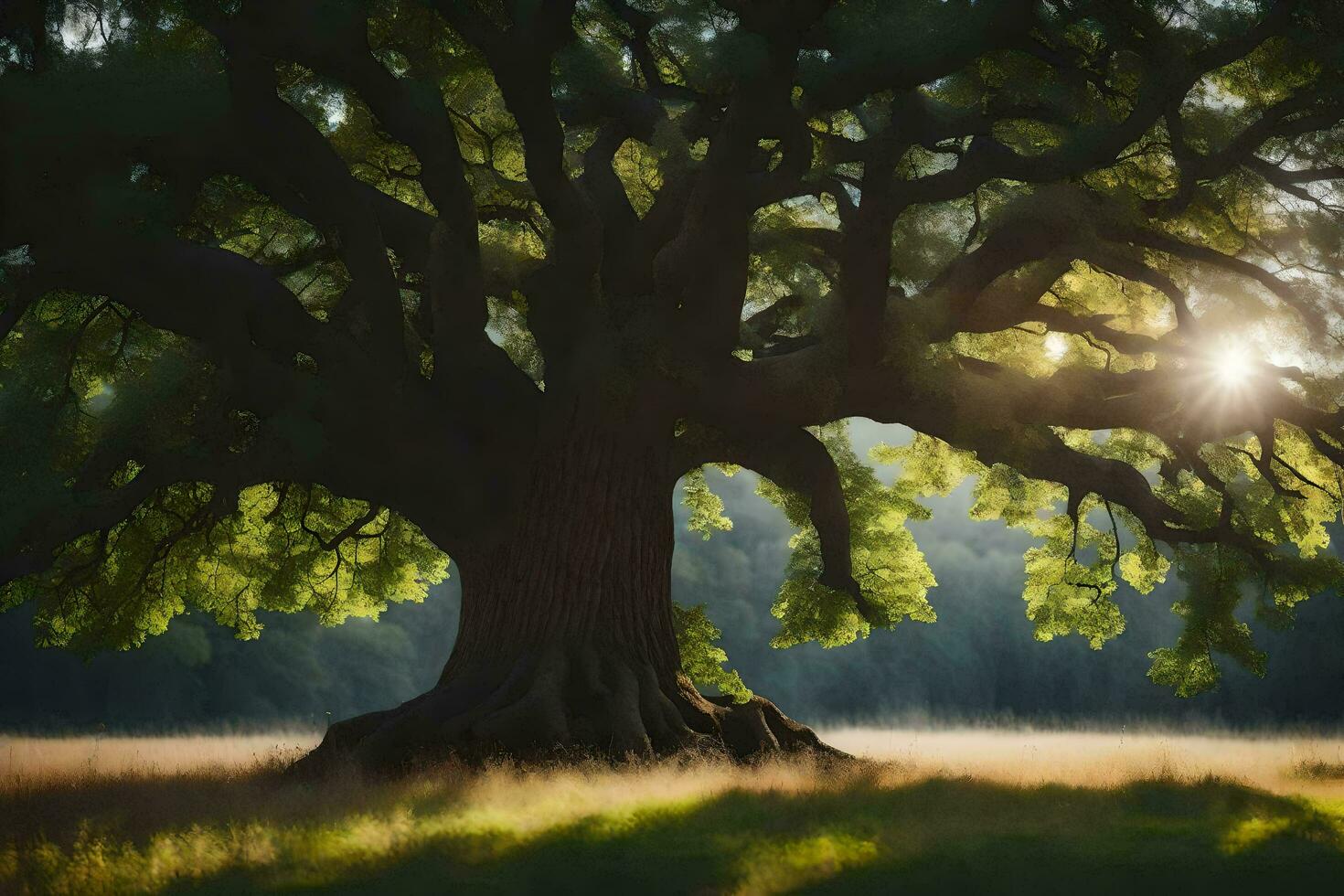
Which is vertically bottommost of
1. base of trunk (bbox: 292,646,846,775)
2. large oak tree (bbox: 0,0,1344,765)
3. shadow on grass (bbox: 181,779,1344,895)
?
shadow on grass (bbox: 181,779,1344,895)

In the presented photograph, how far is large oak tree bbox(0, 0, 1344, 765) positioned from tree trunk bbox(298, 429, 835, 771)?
43mm

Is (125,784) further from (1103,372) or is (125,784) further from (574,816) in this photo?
(1103,372)

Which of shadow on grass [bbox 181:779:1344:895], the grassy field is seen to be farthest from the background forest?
shadow on grass [bbox 181:779:1344:895]

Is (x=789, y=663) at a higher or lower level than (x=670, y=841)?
lower

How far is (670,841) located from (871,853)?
4.01ft

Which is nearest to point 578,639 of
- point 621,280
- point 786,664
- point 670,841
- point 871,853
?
point 621,280

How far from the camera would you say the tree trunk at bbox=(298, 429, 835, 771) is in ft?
37.8

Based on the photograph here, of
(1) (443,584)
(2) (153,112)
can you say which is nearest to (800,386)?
(2) (153,112)

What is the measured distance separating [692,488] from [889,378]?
843 centimetres

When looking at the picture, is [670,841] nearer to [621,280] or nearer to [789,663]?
[621,280]

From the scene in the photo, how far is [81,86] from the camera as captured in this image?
29.0 ft

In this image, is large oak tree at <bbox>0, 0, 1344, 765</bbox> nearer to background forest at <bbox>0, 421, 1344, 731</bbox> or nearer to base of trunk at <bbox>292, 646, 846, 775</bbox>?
base of trunk at <bbox>292, 646, 846, 775</bbox>

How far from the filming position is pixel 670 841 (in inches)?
297

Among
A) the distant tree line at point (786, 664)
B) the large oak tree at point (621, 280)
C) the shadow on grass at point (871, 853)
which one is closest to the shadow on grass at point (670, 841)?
the shadow on grass at point (871, 853)
